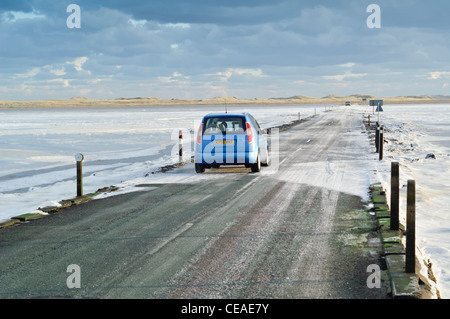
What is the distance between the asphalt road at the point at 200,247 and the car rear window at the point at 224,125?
2.88 m

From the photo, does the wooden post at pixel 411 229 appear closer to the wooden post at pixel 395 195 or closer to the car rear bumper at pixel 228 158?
the wooden post at pixel 395 195

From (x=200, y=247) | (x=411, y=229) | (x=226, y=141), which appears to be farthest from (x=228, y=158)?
(x=411, y=229)

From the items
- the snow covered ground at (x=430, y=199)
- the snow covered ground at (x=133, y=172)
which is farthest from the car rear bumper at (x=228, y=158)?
the snow covered ground at (x=430, y=199)

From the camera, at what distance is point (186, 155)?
74.0ft

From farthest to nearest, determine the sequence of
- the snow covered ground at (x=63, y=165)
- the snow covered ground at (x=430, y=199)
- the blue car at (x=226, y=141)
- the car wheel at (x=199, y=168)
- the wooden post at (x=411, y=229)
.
Answer: the car wheel at (x=199, y=168)
the blue car at (x=226, y=141)
the snow covered ground at (x=63, y=165)
the snow covered ground at (x=430, y=199)
the wooden post at (x=411, y=229)

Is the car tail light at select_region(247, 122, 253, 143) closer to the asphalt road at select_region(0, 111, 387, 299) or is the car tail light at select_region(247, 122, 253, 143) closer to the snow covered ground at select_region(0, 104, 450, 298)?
the asphalt road at select_region(0, 111, 387, 299)

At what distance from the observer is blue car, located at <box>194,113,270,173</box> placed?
1439 cm

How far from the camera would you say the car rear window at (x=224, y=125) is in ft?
47.3

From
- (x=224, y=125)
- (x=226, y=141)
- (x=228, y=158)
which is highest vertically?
(x=224, y=125)

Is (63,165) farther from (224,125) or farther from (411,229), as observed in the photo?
(411,229)

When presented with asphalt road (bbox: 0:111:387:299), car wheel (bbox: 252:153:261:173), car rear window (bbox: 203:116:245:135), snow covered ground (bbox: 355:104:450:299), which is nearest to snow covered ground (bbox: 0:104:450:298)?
snow covered ground (bbox: 355:104:450:299)

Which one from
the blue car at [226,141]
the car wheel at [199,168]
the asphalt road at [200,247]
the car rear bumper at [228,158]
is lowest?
the asphalt road at [200,247]

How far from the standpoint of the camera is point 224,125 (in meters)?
14.6

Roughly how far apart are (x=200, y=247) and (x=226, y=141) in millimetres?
7660
